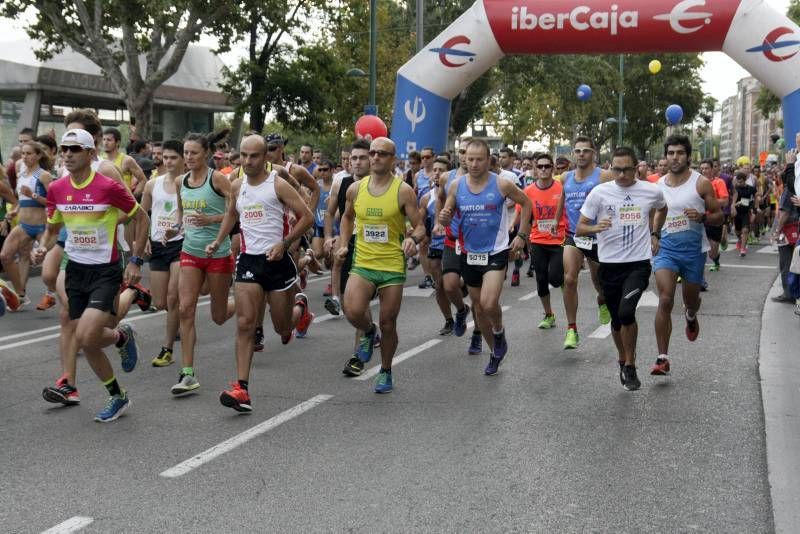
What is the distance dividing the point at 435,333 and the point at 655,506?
228 inches


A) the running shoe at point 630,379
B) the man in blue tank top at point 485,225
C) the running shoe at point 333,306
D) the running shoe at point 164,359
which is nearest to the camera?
the running shoe at point 630,379

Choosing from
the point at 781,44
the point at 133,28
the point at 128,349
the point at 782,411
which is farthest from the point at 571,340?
the point at 133,28

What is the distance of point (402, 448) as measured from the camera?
592cm

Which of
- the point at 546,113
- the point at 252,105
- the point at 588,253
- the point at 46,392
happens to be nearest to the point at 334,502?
the point at 46,392

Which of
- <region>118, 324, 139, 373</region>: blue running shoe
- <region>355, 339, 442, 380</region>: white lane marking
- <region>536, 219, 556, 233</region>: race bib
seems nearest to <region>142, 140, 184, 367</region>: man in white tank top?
<region>118, 324, 139, 373</region>: blue running shoe

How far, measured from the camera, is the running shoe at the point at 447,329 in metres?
10.5

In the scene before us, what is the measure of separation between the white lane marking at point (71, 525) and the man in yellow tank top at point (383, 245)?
10.3 ft

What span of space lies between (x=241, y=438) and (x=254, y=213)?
1773 mm

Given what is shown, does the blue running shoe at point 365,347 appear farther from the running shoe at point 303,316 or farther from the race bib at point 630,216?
the race bib at point 630,216

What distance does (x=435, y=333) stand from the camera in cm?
1059

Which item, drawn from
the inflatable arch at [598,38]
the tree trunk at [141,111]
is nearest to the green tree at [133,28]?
the tree trunk at [141,111]

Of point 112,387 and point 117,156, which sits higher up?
point 117,156

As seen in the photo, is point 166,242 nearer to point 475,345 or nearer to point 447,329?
point 475,345

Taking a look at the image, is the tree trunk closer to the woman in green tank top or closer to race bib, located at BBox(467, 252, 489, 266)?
the woman in green tank top
